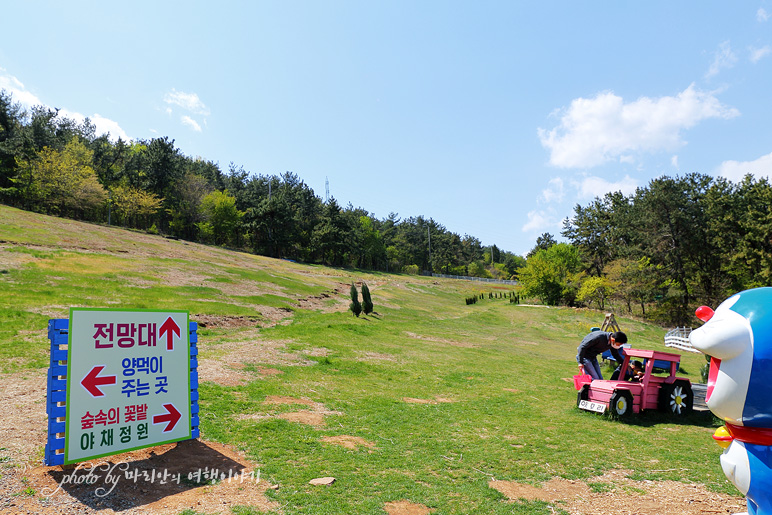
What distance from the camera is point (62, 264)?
25.8m

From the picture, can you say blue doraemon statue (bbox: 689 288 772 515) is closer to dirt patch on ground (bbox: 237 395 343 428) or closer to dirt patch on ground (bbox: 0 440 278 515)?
dirt patch on ground (bbox: 0 440 278 515)

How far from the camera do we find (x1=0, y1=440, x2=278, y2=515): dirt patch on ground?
14.9 ft

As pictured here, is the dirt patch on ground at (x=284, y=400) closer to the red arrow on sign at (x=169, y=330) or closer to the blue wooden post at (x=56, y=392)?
the red arrow on sign at (x=169, y=330)

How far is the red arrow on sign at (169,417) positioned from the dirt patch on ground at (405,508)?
11.4ft

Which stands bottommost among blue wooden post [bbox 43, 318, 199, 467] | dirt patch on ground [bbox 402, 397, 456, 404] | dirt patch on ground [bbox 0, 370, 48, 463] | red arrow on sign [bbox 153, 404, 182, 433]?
dirt patch on ground [bbox 402, 397, 456, 404]

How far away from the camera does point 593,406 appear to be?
32.9 ft

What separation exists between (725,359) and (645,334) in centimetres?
4218

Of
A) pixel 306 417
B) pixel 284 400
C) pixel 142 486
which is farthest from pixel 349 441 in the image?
pixel 142 486

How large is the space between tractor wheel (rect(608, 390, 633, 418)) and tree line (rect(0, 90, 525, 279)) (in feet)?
218

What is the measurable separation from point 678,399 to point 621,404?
61.7 inches

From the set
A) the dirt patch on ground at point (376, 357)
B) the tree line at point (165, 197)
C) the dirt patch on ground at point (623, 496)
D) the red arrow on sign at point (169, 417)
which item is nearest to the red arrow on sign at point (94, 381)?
the red arrow on sign at point (169, 417)

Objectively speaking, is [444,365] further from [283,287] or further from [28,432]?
[283,287]

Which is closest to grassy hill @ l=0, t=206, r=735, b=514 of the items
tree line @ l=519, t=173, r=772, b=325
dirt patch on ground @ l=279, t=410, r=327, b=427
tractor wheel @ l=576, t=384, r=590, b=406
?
dirt patch on ground @ l=279, t=410, r=327, b=427

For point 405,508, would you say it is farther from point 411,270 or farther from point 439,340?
point 411,270
